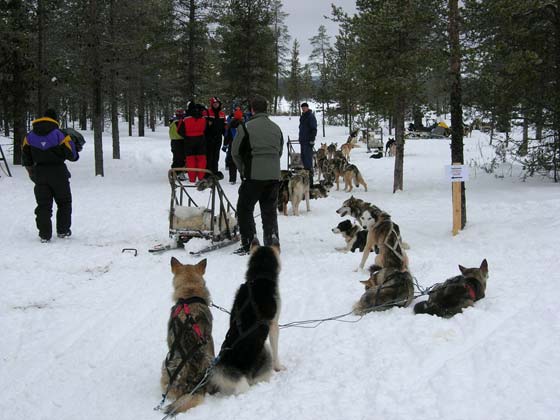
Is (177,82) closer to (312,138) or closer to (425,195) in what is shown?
(312,138)

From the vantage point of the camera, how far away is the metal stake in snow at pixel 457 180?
8023 millimetres

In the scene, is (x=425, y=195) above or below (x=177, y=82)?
below

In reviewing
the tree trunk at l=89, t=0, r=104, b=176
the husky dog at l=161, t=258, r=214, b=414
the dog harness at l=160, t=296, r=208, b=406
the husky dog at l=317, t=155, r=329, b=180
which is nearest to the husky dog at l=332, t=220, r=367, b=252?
the husky dog at l=161, t=258, r=214, b=414

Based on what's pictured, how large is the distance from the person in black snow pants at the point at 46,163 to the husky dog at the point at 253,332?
5.38m

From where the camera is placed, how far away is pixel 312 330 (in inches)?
183

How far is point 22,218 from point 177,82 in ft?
57.3

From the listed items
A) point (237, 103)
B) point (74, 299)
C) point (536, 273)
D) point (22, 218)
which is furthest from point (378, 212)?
point (237, 103)

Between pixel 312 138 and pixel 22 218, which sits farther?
Result: pixel 312 138

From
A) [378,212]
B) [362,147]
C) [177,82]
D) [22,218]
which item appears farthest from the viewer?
[362,147]

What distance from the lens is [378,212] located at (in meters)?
7.02

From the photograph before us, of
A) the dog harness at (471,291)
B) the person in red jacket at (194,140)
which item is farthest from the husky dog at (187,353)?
the person in red jacket at (194,140)

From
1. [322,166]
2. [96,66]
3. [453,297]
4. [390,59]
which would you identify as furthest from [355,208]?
[96,66]

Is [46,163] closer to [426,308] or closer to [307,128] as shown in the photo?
[426,308]

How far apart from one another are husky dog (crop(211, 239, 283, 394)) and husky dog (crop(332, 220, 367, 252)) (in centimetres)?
396
